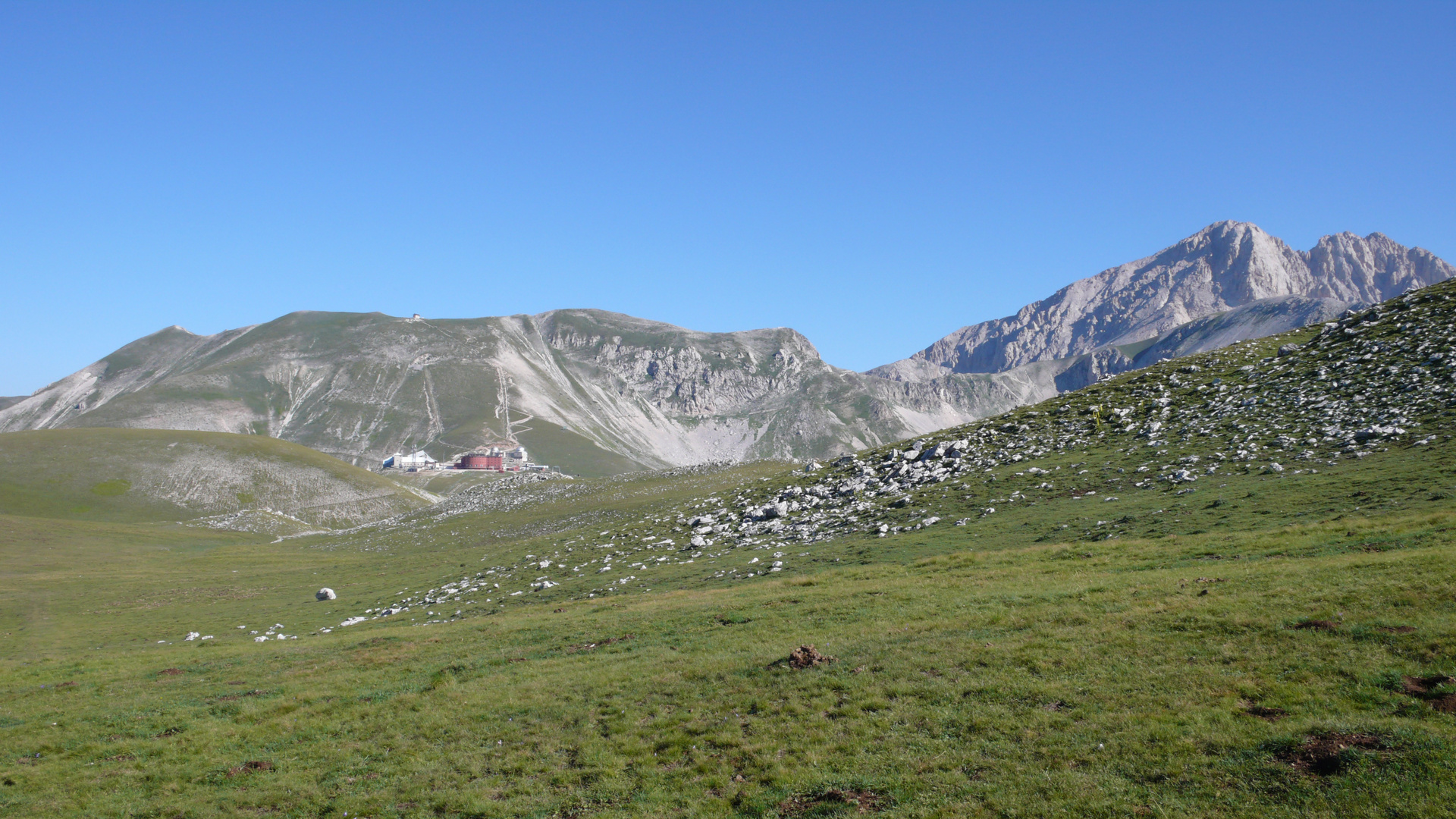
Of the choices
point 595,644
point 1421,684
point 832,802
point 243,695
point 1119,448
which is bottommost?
point 243,695

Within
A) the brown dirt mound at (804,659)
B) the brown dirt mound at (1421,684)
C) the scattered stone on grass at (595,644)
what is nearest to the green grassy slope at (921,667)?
the brown dirt mound at (1421,684)

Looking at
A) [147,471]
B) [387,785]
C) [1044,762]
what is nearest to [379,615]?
[387,785]

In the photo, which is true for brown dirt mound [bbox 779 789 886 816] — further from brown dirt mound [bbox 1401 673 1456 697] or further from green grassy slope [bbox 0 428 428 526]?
green grassy slope [bbox 0 428 428 526]

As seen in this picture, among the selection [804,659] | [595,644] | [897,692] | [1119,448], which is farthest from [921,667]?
[1119,448]

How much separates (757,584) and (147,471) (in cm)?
15994

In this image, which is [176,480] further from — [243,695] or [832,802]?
[832,802]

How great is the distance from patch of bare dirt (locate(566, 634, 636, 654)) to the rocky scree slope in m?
14.8

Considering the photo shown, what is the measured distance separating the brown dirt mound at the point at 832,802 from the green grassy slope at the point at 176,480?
145 metres

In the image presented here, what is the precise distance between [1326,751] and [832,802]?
8164 millimetres

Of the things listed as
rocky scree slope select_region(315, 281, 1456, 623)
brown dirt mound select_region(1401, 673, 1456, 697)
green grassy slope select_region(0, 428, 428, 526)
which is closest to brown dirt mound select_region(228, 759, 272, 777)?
brown dirt mound select_region(1401, 673, 1456, 697)

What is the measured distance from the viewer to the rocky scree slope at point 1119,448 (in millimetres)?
43656

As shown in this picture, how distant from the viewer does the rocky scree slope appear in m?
43.7

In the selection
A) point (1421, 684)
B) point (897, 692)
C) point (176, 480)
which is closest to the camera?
point (1421, 684)

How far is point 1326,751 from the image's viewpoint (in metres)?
12.2
